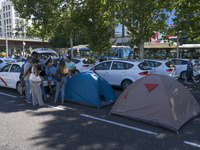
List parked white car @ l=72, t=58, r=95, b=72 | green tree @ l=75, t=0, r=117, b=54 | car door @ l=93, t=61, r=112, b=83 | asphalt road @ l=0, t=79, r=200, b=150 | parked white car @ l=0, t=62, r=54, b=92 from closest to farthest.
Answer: asphalt road @ l=0, t=79, r=200, b=150 → parked white car @ l=0, t=62, r=54, b=92 → car door @ l=93, t=61, r=112, b=83 → parked white car @ l=72, t=58, r=95, b=72 → green tree @ l=75, t=0, r=117, b=54

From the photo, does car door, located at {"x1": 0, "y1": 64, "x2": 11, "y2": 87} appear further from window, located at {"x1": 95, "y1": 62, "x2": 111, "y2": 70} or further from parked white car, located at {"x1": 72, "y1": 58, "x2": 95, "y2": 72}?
parked white car, located at {"x1": 72, "y1": 58, "x2": 95, "y2": 72}

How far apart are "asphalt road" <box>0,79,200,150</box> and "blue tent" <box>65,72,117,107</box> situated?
0.50 metres

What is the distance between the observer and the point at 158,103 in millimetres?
5234

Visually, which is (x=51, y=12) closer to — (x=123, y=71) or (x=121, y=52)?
(x=121, y=52)

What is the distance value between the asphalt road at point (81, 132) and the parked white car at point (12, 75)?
2.52 m

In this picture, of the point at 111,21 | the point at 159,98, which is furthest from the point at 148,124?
the point at 111,21

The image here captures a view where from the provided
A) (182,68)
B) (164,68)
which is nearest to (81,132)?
(164,68)

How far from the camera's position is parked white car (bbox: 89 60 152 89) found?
923 centimetres

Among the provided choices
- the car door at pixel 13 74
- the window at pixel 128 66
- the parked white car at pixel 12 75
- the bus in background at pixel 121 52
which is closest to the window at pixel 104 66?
the window at pixel 128 66

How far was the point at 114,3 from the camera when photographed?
16.0 m

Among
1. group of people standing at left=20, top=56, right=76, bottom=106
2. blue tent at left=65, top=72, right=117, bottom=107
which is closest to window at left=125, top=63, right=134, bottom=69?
blue tent at left=65, top=72, right=117, bottom=107

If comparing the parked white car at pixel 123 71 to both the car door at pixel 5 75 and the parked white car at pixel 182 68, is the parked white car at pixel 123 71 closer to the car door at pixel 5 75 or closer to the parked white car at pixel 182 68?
the car door at pixel 5 75

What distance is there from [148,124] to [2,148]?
3614 millimetres

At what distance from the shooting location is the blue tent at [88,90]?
686 centimetres
